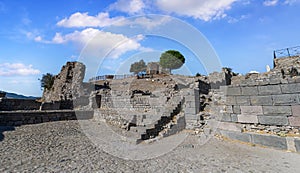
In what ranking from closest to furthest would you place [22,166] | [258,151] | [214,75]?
[22,166] < [258,151] < [214,75]

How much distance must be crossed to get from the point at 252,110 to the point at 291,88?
5.27 ft

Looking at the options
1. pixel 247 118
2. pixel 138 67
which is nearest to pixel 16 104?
pixel 247 118

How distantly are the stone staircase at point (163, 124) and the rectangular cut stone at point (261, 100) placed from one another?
12.6 feet

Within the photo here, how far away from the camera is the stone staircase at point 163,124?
7.68 m

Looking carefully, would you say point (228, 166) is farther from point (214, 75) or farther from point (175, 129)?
point (214, 75)

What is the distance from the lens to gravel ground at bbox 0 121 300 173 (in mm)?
4082

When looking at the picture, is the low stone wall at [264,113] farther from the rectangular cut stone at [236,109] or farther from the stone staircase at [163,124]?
the stone staircase at [163,124]

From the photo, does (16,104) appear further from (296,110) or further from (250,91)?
(296,110)

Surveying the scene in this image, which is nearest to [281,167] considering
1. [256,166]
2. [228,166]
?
[256,166]

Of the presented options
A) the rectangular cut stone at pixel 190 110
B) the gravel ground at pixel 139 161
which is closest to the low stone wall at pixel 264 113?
the gravel ground at pixel 139 161

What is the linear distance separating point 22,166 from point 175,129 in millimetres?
6467

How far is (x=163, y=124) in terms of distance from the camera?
29.0ft

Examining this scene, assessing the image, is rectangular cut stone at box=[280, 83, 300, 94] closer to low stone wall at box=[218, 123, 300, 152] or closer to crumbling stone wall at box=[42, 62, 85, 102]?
low stone wall at box=[218, 123, 300, 152]

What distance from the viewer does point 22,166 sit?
158 inches
